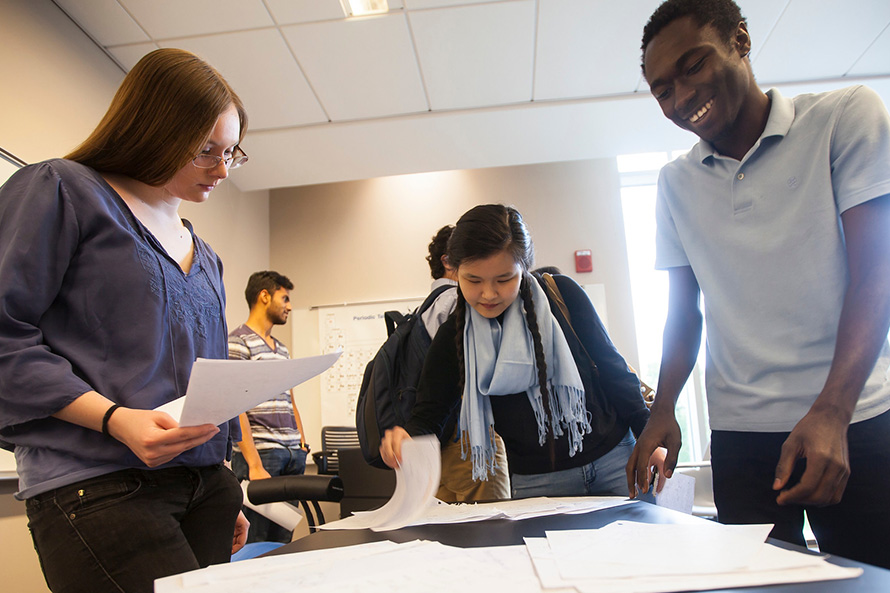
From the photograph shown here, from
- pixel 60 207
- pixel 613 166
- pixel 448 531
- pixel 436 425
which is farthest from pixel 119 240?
pixel 613 166

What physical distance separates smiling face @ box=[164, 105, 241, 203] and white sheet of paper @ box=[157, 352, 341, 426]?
0.38 meters

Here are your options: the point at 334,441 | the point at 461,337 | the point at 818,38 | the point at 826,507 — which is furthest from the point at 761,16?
the point at 334,441

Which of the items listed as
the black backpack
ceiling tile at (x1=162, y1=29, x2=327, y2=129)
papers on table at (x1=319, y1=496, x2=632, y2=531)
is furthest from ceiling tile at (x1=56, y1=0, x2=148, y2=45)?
papers on table at (x1=319, y1=496, x2=632, y2=531)

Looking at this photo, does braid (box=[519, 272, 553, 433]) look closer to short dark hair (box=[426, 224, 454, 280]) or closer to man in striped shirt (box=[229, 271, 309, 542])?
short dark hair (box=[426, 224, 454, 280])

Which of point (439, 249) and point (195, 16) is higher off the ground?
point (195, 16)

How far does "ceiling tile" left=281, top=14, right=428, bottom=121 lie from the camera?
2607 mm

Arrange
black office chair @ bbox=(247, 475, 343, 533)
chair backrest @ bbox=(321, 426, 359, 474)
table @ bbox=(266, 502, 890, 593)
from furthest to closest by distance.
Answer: chair backrest @ bbox=(321, 426, 359, 474)
black office chair @ bbox=(247, 475, 343, 533)
table @ bbox=(266, 502, 890, 593)

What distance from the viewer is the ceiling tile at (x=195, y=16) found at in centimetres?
244

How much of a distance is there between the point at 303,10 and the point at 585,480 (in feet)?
7.29

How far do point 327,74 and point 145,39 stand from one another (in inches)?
32.1

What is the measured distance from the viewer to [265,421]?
2.89 meters

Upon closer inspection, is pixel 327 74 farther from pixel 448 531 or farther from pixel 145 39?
pixel 448 531

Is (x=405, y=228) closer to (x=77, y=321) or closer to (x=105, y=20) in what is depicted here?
(x=105, y=20)

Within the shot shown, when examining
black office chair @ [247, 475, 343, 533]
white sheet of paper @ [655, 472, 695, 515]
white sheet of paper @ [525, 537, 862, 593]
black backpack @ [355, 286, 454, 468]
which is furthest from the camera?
black office chair @ [247, 475, 343, 533]
